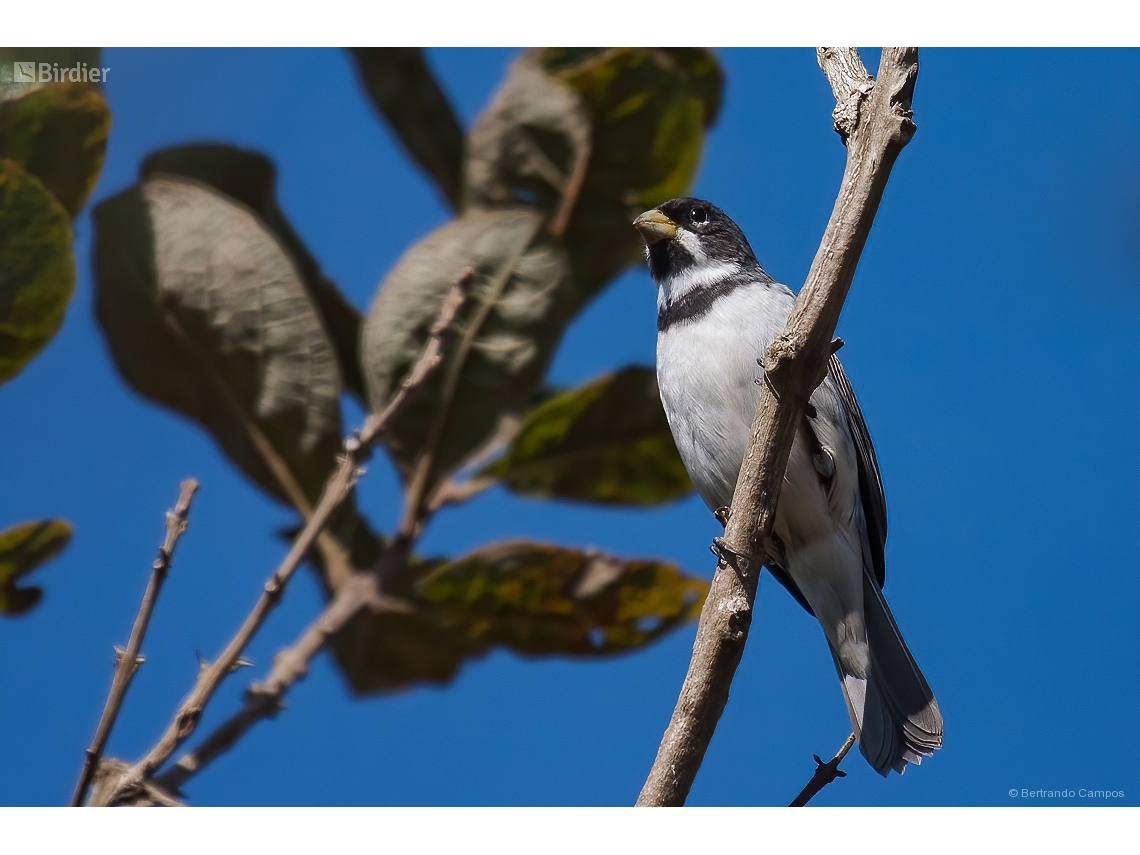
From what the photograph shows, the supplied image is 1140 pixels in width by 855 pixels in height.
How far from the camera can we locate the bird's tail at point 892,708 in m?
2.27

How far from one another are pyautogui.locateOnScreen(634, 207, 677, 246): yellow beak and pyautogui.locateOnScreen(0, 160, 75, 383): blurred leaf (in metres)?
1.19

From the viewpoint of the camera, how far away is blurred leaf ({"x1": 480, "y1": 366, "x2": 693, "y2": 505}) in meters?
2.29

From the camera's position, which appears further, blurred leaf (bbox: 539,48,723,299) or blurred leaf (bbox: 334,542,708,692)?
blurred leaf (bbox: 539,48,723,299)

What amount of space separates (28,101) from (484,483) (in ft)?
3.60

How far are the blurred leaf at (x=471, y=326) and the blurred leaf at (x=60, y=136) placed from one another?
0.58 m

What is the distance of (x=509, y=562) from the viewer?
2.14 metres

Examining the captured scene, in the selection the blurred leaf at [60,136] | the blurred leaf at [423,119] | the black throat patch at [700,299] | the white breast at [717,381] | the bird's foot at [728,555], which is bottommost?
the bird's foot at [728,555]

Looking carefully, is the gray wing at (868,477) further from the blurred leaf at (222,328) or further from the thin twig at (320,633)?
the blurred leaf at (222,328)

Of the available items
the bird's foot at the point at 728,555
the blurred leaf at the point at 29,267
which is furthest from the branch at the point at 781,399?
the blurred leaf at the point at 29,267

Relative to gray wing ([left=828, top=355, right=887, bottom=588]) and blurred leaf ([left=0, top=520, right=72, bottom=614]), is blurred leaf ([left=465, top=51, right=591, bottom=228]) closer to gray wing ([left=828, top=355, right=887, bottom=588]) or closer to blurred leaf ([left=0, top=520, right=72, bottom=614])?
gray wing ([left=828, top=355, right=887, bottom=588])

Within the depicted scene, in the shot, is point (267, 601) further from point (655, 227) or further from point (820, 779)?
point (655, 227)

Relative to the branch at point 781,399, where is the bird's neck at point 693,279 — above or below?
above

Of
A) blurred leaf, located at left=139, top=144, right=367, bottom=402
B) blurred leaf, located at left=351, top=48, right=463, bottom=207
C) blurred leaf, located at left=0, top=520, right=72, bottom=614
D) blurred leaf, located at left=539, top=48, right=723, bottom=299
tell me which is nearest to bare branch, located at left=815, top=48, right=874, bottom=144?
blurred leaf, located at left=539, top=48, right=723, bottom=299
